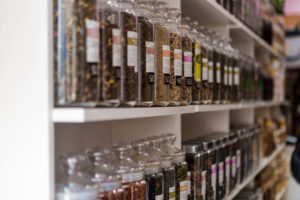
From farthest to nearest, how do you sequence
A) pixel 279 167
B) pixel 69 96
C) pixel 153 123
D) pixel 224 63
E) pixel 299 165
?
pixel 279 167 < pixel 299 165 < pixel 224 63 < pixel 153 123 < pixel 69 96

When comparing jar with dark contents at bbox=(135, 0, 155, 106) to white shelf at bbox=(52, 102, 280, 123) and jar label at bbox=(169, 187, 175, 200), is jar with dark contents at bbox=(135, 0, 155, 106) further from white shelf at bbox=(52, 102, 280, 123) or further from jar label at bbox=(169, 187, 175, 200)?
jar label at bbox=(169, 187, 175, 200)

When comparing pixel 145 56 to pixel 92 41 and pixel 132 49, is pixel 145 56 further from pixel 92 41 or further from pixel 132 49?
pixel 92 41

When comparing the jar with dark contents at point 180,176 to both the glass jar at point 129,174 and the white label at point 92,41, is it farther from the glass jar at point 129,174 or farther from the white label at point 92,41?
the white label at point 92,41

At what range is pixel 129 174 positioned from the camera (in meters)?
1.29

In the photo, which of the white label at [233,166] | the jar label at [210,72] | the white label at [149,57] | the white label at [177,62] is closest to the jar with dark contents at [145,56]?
the white label at [149,57]

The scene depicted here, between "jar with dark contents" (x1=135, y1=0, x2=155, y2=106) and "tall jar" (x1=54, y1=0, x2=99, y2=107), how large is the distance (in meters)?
0.27

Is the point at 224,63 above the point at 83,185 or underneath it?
above

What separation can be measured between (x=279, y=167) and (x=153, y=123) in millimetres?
3458

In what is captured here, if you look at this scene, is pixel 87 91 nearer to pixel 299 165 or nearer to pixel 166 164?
pixel 166 164

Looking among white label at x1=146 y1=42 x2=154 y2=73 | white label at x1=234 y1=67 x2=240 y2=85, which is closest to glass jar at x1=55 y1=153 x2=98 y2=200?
white label at x1=146 y1=42 x2=154 y2=73

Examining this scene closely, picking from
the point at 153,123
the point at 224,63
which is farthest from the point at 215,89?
the point at 153,123

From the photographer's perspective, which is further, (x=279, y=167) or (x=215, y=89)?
(x=279, y=167)

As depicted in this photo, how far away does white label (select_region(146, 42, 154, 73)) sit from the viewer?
1381 millimetres

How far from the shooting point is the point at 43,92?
1.08 m
